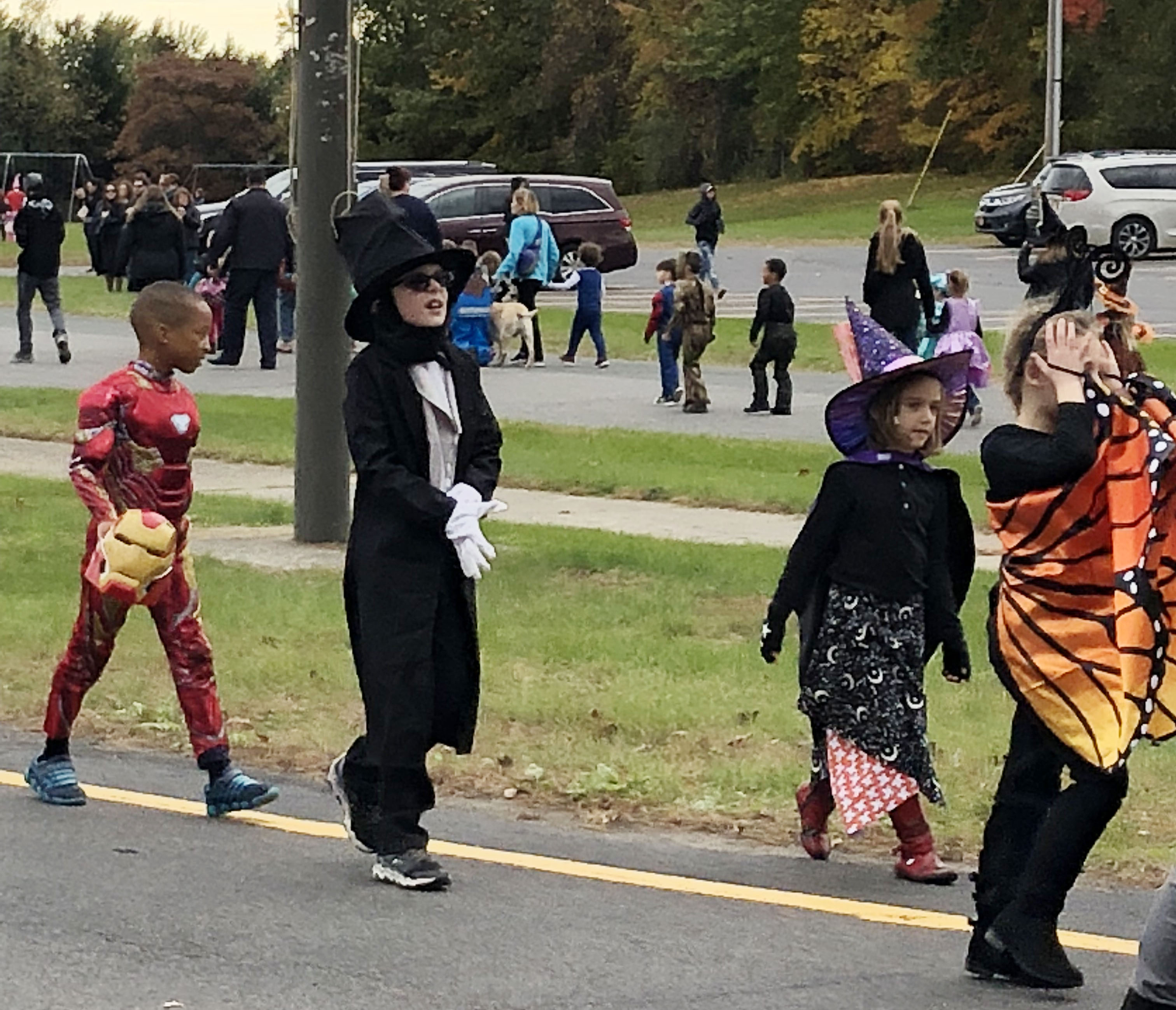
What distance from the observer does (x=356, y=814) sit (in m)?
6.46

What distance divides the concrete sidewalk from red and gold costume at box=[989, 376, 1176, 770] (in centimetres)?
691

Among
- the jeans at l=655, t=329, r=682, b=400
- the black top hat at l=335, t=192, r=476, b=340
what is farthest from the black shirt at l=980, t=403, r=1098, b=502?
the jeans at l=655, t=329, r=682, b=400

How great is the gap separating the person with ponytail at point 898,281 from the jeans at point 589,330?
510 centimetres

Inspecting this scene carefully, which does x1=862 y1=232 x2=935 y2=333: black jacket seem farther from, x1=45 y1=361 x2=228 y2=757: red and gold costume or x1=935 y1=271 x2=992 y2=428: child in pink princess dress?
x1=45 y1=361 x2=228 y2=757: red and gold costume

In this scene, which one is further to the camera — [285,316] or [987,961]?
[285,316]

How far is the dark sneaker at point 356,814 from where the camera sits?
6.39 m

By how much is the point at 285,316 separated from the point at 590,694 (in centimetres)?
1732

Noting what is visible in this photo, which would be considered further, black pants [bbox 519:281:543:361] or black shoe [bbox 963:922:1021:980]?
black pants [bbox 519:281:543:361]

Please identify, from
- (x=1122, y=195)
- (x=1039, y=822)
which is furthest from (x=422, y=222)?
(x=1122, y=195)

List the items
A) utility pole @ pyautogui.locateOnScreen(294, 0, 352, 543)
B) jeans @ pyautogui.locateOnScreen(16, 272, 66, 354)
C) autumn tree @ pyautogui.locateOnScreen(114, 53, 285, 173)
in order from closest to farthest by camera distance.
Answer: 1. utility pole @ pyautogui.locateOnScreen(294, 0, 352, 543)
2. jeans @ pyautogui.locateOnScreen(16, 272, 66, 354)
3. autumn tree @ pyautogui.locateOnScreen(114, 53, 285, 173)

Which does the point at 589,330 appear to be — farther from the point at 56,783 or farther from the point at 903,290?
the point at 56,783

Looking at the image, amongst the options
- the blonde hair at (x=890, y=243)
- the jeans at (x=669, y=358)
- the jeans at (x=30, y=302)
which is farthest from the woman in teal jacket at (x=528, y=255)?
the blonde hair at (x=890, y=243)

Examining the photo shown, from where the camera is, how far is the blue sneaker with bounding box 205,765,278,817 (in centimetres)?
702

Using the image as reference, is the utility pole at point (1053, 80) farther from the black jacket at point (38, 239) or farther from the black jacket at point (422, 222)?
the black jacket at point (422, 222)
